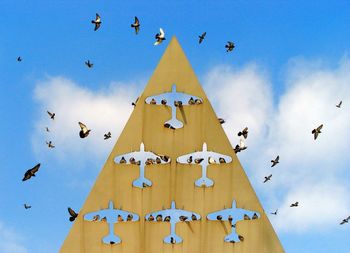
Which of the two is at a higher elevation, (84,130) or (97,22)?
(97,22)

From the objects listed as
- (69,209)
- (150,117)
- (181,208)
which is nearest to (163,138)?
(150,117)

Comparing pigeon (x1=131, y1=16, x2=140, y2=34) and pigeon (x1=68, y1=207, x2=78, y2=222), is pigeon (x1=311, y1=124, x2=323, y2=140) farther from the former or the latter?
pigeon (x1=68, y1=207, x2=78, y2=222)

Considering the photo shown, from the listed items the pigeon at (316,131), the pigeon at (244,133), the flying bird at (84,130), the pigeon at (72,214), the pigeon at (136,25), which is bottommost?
the pigeon at (72,214)

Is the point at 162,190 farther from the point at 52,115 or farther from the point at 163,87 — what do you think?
the point at 52,115

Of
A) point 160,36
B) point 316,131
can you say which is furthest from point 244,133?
point 160,36

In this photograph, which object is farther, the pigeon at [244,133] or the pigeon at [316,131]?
the pigeon at [316,131]

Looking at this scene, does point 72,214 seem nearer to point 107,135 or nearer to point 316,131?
point 107,135

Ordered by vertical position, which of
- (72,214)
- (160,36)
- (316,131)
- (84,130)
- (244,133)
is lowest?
(72,214)

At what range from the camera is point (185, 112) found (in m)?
21.9

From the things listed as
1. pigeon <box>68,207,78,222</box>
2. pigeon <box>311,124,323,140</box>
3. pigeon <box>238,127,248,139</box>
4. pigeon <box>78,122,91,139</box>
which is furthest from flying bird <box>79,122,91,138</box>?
Result: pigeon <box>311,124,323,140</box>

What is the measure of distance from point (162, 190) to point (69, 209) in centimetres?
284

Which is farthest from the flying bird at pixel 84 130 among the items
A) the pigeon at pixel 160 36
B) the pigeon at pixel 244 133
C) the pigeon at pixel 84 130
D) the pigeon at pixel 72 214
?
the pigeon at pixel 244 133

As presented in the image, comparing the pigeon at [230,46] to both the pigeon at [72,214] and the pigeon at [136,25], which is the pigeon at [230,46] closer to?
the pigeon at [136,25]

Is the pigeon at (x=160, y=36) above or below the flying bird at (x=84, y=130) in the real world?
above
